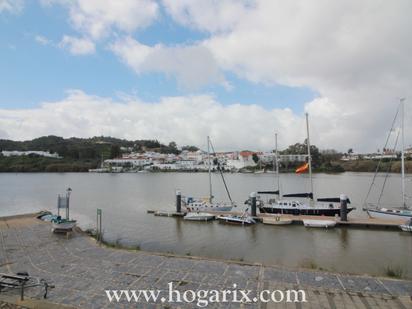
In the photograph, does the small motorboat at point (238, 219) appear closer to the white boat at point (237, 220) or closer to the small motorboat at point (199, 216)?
the white boat at point (237, 220)

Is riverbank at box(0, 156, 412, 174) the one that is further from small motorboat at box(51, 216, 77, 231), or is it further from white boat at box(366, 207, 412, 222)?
small motorboat at box(51, 216, 77, 231)

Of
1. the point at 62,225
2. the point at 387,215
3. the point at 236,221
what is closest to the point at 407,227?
the point at 387,215

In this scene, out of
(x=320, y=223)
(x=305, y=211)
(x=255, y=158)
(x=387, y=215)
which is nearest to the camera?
(x=320, y=223)

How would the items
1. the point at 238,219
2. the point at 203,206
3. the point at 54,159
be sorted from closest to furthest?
1. the point at 238,219
2. the point at 203,206
3. the point at 54,159

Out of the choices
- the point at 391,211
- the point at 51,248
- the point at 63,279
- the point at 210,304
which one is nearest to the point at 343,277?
the point at 210,304

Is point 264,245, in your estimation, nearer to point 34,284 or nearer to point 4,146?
point 34,284

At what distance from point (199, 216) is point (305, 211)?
994 cm

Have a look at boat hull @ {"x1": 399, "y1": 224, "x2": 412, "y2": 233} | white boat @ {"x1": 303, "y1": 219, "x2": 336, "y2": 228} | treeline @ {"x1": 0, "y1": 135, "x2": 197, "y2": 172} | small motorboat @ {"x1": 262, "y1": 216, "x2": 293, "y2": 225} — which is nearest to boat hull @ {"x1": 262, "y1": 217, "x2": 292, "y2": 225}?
small motorboat @ {"x1": 262, "y1": 216, "x2": 293, "y2": 225}

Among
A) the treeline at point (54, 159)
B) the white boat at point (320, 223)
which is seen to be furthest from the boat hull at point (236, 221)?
the treeline at point (54, 159)

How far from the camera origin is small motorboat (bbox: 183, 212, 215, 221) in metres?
26.5

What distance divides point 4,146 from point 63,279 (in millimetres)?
198629

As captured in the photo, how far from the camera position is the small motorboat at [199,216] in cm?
2648

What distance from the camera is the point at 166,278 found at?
9.20 meters

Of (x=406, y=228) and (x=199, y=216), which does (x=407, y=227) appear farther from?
(x=199, y=216)
